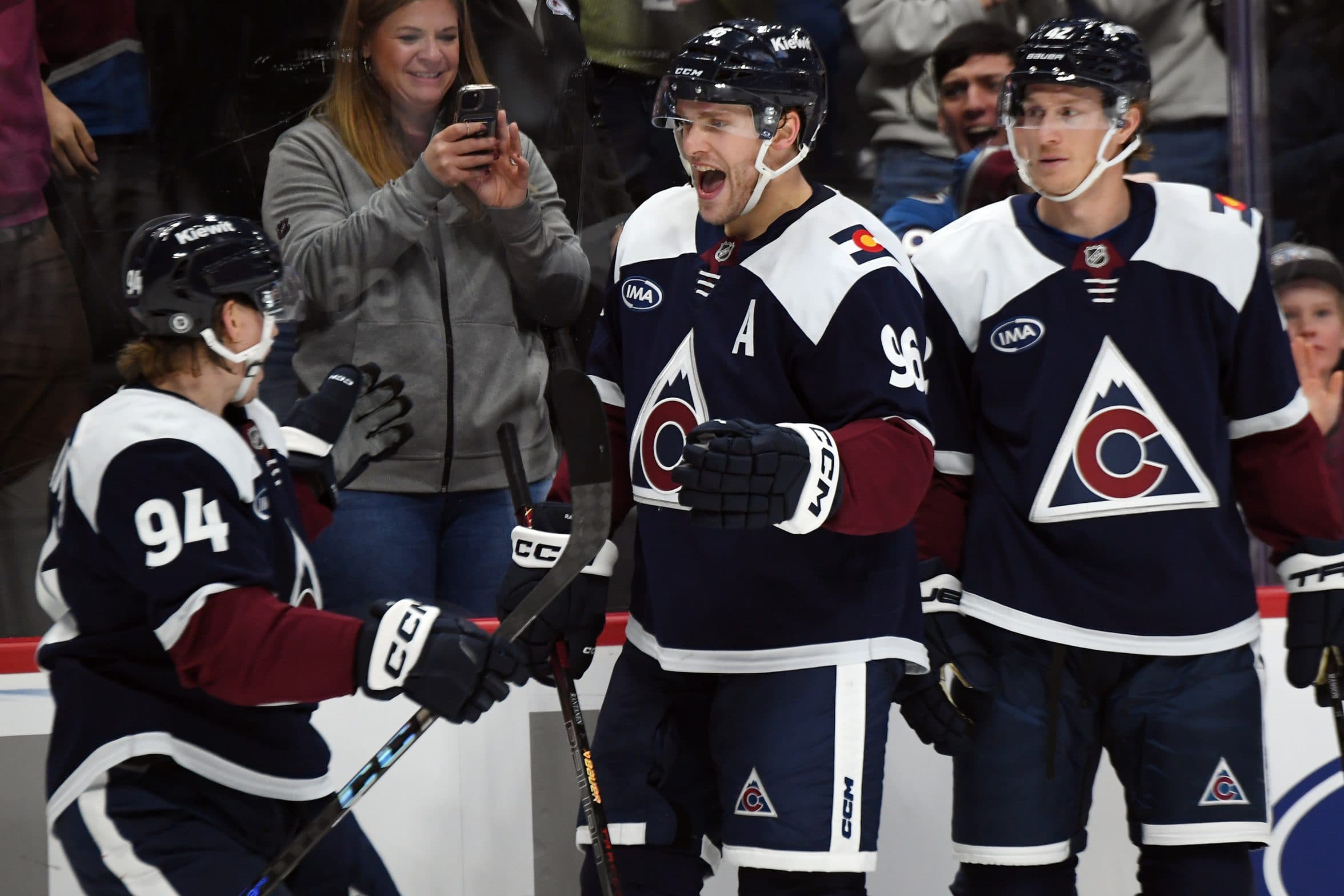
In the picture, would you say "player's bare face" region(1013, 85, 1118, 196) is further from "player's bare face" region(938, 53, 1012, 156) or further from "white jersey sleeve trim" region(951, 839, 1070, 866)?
"white jersey sleeve trim" region(951, 839, 1070, 866)

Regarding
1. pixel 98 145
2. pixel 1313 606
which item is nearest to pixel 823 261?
pixel 1313 606

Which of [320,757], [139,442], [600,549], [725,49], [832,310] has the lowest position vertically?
[320,757]

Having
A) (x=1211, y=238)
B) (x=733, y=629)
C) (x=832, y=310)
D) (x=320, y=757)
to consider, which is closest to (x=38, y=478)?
(x=320, y=757)

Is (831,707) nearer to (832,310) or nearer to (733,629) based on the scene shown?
(733,629)

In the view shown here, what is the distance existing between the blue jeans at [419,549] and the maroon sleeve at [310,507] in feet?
1.23

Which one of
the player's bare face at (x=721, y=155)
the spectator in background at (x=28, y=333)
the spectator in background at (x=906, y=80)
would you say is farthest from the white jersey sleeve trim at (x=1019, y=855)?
the spectator in background at (x=28, y=333)

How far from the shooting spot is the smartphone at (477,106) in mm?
2605

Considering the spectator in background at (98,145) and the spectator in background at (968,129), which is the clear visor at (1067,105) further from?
the spectator in background at (98,145)

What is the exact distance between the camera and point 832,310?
173 cm

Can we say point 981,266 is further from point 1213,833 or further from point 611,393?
point 1213,833

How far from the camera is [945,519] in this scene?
2.08 metres

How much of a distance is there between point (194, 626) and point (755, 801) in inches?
27.6

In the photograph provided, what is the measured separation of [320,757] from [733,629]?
0.58 metres

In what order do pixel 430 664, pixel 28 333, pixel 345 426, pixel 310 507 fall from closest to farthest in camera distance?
pixel 430 664 < pixel 310 507 < pixel 345 426 < pixel 28 333
